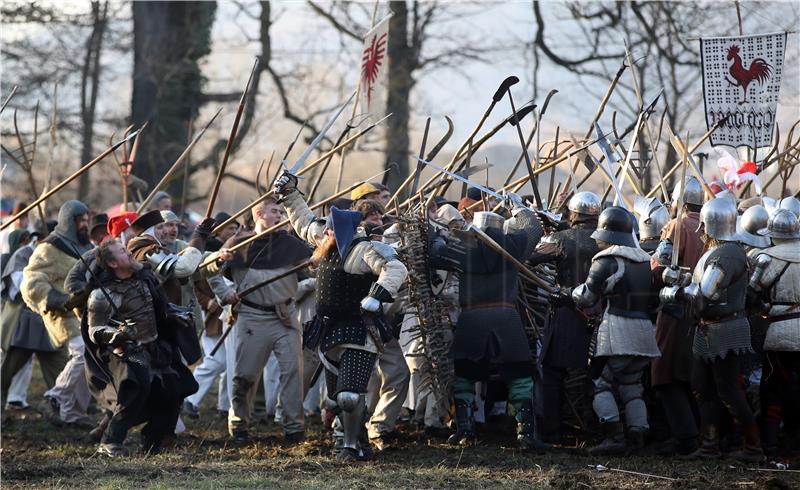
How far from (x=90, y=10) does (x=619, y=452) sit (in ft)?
53.4

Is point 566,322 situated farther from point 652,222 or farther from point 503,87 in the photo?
point 503,87

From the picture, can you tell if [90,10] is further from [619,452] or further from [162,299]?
[619,452]

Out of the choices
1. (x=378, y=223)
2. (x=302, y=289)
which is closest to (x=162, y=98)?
(x=302, y=289)

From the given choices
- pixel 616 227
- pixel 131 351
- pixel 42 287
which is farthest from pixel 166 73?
pixel 616 227

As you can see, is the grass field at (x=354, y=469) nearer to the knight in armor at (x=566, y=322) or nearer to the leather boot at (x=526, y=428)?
the leather boot at (x=526, y=428)

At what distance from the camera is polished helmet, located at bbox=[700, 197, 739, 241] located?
724cm

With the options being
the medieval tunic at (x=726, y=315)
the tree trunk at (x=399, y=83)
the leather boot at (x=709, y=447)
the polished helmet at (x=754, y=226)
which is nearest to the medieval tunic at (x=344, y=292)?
the medieval tunic at (x=726, y=315)

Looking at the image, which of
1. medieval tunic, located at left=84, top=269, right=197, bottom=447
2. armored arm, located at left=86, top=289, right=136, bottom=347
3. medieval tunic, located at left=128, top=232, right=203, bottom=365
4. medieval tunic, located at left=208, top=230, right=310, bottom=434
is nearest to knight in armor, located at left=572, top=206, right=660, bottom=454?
medieval tunic, located at left=208, top=230, right=310, bottom=434

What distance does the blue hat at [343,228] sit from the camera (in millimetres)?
7348

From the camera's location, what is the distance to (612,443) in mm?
7680

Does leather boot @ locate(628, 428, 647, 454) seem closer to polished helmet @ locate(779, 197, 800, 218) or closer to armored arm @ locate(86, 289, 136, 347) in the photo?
polished helmet @ locate(779, 197, 800, 218)

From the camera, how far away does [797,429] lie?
8094mm

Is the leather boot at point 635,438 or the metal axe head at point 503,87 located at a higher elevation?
the metal axe head at point 503,87

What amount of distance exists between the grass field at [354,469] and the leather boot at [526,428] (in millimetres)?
117
